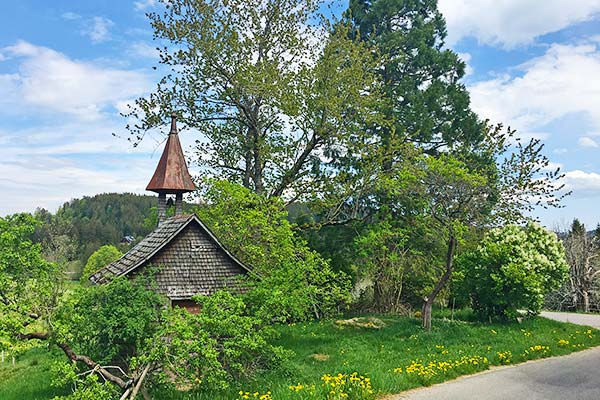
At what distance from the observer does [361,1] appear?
2598 cm

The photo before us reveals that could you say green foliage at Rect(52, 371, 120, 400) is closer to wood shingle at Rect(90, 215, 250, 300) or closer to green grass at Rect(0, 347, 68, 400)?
green grass at Rect(0, 347, 68, 400)

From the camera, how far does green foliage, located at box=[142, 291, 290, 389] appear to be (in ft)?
30.1

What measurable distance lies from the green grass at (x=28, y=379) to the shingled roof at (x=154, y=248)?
2910mm

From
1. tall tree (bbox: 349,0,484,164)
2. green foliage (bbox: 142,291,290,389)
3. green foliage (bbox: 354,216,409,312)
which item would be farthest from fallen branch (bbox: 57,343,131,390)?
tall tree (bbox: 349,0,484,164)

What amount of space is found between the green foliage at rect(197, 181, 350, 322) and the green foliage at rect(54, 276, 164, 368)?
3.59 metres

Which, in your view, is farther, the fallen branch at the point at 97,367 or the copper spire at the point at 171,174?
the copper spire at the point at 171,174

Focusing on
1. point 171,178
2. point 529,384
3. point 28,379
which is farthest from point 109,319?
point 171,178

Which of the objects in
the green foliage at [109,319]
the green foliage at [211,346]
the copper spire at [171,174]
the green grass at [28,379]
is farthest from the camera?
the copper spire at [171,174]

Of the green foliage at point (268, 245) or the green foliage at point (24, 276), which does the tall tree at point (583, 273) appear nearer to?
the green foliage at point (268, 245)

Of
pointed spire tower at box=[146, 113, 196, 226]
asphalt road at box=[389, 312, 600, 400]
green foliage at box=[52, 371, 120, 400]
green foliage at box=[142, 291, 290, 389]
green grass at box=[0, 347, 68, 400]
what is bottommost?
green grass at box=[0, 347, 68, 400]

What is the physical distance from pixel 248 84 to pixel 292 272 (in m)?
9.57

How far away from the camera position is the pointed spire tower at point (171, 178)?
18594mm

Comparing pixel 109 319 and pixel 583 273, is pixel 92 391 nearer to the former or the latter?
pixel 109 319

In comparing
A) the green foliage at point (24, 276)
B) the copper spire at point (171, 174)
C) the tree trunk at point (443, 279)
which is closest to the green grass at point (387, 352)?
the tree trunk at point (443, 279)
